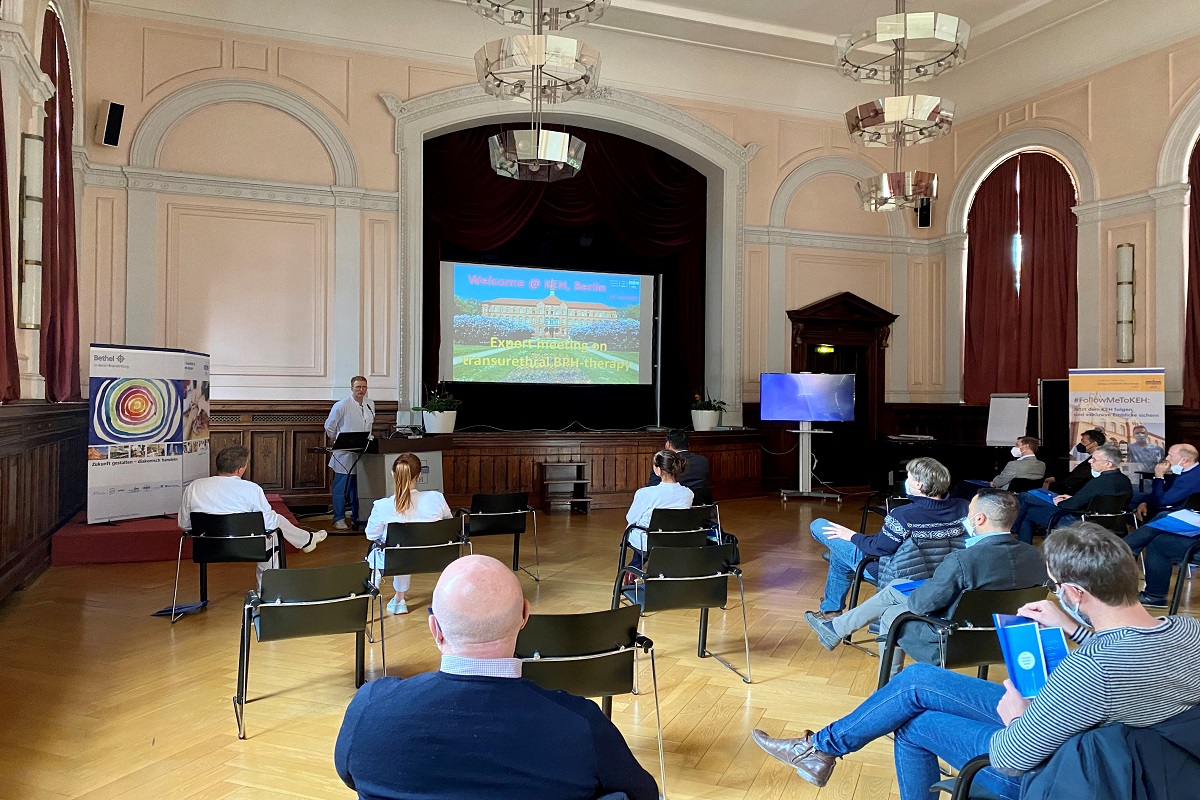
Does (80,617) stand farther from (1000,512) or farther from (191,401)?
(1000,512)

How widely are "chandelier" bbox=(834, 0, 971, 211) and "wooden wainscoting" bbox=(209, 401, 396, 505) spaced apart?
6144mm

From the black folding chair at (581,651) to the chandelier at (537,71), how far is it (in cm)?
484

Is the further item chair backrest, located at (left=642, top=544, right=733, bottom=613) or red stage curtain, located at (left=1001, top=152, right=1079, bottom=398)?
red stage curtain, located at (left=1001, top=152, right=1079, bottom=398)

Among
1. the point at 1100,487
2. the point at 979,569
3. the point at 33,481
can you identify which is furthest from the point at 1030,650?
the point at 33,481

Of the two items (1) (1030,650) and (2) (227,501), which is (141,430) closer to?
(2) (227,501)

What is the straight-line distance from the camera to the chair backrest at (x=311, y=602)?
3535 mm

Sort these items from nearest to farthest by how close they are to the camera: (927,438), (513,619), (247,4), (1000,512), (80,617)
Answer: (513,619), (1000,512), (80,617), (247,4), (927,438)

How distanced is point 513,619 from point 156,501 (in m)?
6.78

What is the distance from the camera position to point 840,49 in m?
6.95

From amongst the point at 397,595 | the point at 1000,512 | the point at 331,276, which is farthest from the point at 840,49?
the point at 331,276

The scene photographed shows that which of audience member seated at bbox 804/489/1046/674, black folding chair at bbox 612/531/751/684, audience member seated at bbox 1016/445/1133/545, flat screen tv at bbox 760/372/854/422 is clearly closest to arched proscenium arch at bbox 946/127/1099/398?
flat screen tv at bbox 760/372/854/422

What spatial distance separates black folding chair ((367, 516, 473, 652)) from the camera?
189 inches

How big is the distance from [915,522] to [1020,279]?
8855 mm

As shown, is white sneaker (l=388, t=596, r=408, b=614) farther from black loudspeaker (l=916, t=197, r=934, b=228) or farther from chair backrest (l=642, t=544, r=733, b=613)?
black loudspeaker (l=916, t=197, r=934, b=228)
